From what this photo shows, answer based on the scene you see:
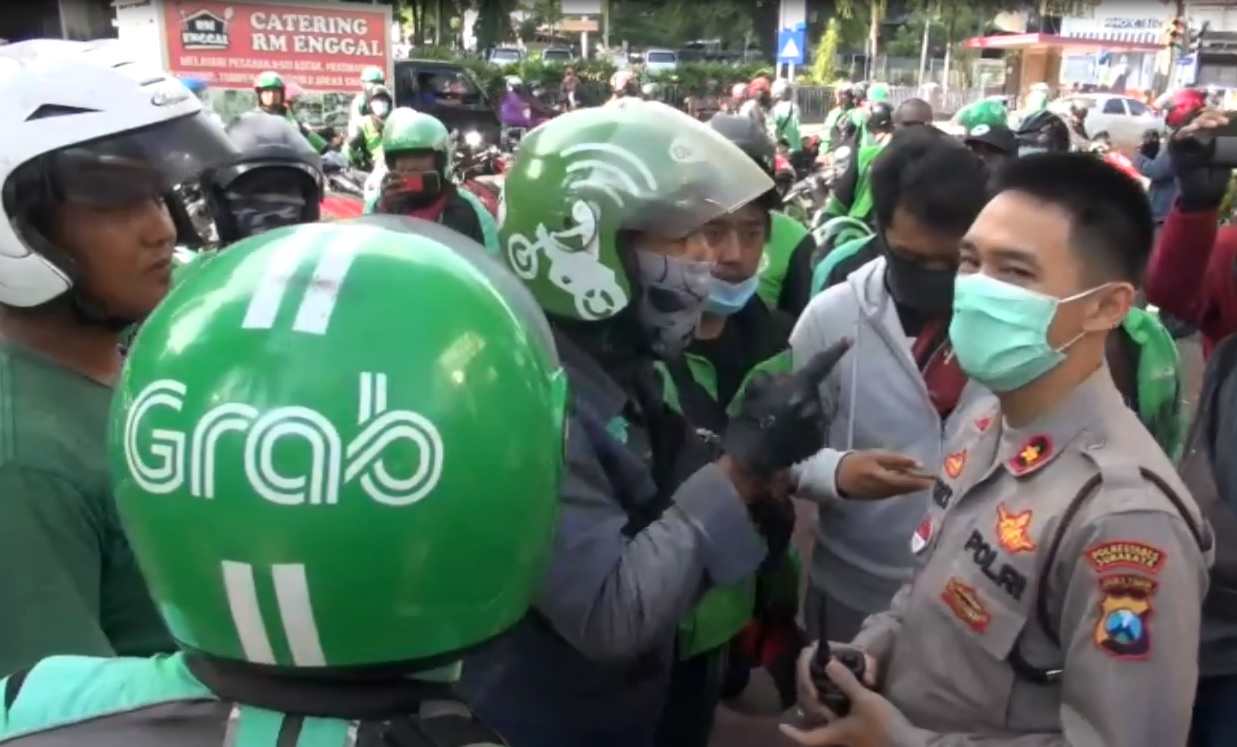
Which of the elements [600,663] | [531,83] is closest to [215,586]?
[600,663]

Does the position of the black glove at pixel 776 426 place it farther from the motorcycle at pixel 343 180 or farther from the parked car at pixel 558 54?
the parked car at pixel 558 54

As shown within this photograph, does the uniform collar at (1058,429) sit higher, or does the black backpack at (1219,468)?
the uniform collar at (1058,429)

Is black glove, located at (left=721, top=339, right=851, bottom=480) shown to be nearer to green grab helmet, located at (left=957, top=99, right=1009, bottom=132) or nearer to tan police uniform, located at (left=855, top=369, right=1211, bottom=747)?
tan police uniform, located at (left=855, top=369, right=1211, bottom=747)

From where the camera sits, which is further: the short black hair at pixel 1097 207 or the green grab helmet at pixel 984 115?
the green grab helmet at pixel 984 115

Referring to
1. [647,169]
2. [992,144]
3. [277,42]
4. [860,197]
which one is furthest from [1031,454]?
[277,42]

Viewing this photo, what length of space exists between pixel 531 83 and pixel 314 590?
32502 millimetres

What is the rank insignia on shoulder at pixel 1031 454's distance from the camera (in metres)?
1.73

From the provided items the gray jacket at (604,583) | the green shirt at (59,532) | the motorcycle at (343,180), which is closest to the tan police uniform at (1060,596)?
the gray jacket at (604,583)

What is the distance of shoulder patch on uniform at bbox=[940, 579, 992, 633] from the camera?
170cm

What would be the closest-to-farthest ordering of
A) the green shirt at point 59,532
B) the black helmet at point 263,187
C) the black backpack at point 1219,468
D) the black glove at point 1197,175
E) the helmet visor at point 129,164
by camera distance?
the green shirt at point 59,532
the helmet visor at point 129,164
the black backpack at point 1219,468
the black glove at point 1197,175
the black helmet at point 263,187

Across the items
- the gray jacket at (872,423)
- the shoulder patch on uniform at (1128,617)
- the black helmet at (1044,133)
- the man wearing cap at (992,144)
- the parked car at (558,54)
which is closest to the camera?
the shoulder patch on uniform at (1128,617)

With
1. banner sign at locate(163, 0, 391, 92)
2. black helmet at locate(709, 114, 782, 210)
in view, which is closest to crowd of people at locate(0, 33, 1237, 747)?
black helmet at locate(709, 114, 782, 210)

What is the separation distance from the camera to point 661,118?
2.24 metres

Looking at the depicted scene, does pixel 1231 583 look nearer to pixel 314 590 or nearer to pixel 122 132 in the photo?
pixel 314 590
